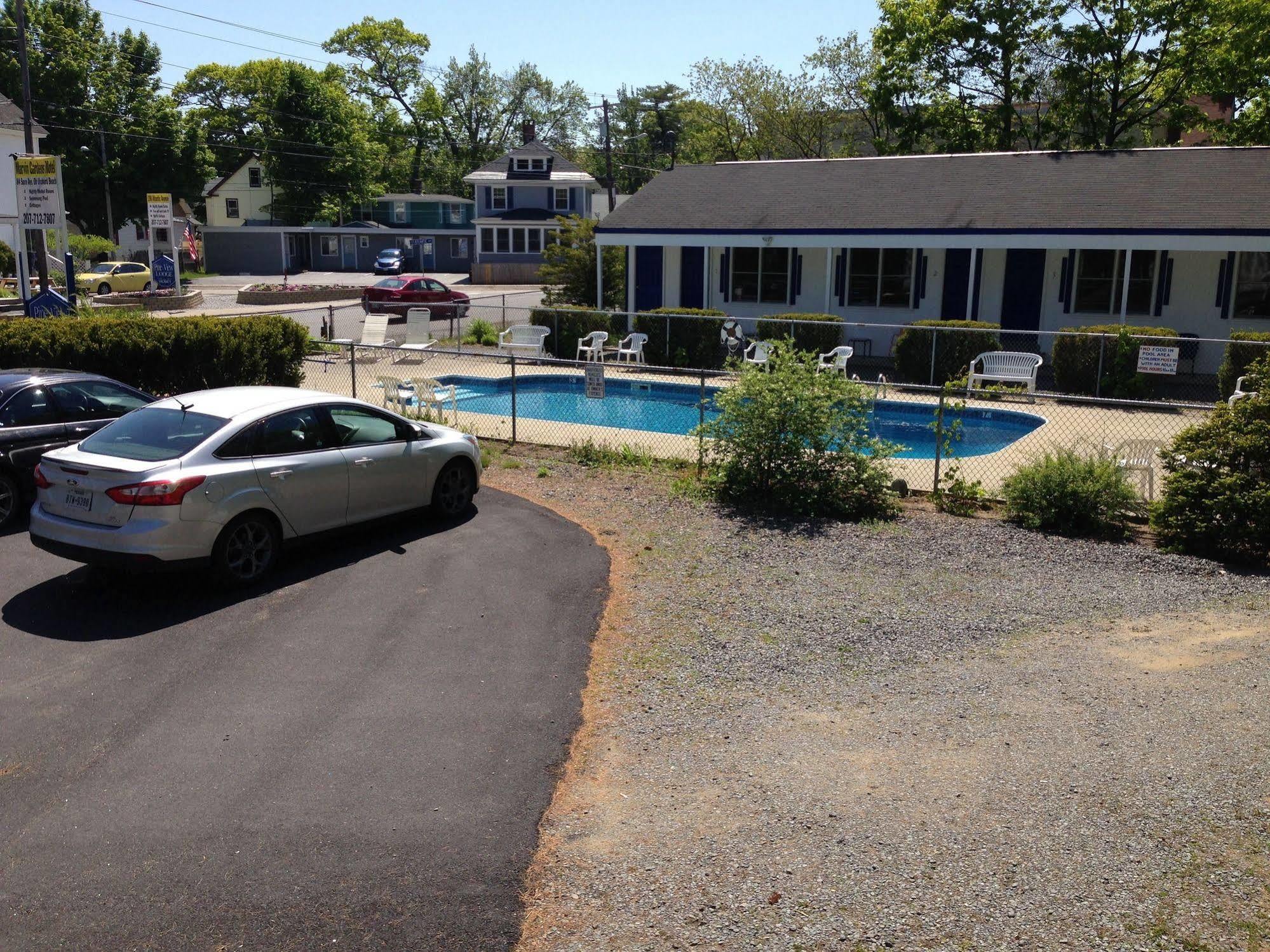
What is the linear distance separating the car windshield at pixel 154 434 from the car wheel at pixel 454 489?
2.49m

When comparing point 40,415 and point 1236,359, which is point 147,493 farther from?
point 1236,359

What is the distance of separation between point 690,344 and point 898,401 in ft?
20.9

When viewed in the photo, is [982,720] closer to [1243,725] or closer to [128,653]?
[1243,725]

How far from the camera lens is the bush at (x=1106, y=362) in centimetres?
1972

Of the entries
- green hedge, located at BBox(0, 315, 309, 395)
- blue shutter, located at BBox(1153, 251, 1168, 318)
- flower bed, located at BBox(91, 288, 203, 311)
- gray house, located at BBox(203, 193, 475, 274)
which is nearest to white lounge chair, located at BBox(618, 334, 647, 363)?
green hedge, located at BBox(0, 315, 309, 395)

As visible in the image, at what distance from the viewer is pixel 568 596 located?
8.79 m

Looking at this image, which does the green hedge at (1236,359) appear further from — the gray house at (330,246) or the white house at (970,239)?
the gray house at (330,246)

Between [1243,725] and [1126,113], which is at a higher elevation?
[1126,113]

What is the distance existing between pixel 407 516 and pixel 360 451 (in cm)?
104

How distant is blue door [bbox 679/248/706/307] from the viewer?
92.6 ft

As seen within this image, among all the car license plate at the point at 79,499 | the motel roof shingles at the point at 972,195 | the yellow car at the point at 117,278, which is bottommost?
the car license plate at the point at 79,499

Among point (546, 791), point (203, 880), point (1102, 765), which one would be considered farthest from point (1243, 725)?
point (203, 880)

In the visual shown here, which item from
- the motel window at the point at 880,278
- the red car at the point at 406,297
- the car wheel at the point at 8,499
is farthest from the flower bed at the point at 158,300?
the car wheel at the point at 8,499

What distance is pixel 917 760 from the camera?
19.3ft
